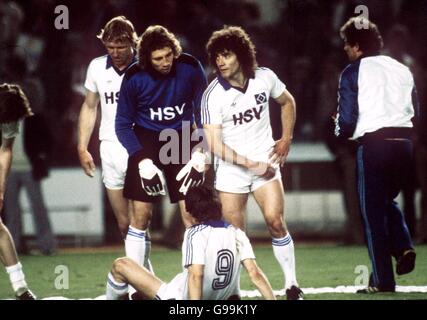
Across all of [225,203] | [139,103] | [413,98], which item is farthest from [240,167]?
[413,98]

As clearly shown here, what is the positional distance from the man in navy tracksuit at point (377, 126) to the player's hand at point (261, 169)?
1.81ft

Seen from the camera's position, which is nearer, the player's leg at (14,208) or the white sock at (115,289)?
the white sock at (115,289)

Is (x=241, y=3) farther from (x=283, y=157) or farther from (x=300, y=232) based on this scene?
(x=283, y=157)

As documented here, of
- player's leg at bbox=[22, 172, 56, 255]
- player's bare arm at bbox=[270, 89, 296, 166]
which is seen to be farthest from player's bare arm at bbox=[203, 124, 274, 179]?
player's leg at bbox=[22, 172, 56, 255]

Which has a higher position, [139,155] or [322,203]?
[139,155]

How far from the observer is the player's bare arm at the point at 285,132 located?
25.5ft

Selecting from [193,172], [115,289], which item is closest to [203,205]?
[115,289]

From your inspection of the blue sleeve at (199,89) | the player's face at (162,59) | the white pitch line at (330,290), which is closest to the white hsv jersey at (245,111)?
the blue sleeve at (199,89)

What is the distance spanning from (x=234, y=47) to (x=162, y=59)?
0.47 meters

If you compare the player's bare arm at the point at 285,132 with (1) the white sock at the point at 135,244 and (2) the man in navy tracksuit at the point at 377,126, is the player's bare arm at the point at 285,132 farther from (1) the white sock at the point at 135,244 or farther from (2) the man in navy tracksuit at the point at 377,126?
(1) the white sock at the point at 135,244

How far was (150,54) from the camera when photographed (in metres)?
7.50

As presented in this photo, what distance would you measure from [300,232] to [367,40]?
6.05 metres

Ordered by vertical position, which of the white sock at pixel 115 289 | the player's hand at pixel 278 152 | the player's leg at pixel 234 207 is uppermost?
the player's hand at pixel 278 152

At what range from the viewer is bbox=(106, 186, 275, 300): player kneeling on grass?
6438mm
